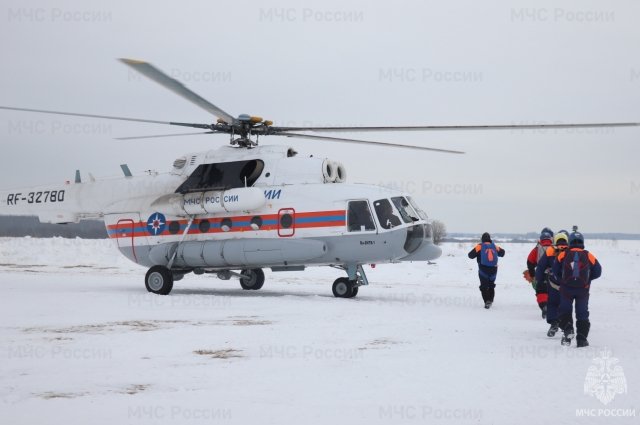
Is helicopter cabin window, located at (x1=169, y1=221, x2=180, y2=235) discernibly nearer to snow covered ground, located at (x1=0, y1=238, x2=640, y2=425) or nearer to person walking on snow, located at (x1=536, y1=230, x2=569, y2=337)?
snow covered ground, located at (x1=0, y1=238, x2=640, y2=425)

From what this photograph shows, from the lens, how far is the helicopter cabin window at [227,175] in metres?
15.9

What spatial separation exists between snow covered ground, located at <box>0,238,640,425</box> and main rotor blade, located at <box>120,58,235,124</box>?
4.17 metres

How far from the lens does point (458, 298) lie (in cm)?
1616

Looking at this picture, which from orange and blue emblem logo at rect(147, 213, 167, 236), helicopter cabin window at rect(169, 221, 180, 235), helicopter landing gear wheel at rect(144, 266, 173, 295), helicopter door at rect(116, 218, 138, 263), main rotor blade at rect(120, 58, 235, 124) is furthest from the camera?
helicopter door at rect(116, 218, 138, 263)

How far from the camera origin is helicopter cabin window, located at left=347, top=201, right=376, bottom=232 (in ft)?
48.0

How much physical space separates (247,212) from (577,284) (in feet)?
29.3

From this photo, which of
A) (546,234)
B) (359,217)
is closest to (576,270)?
(546,234)

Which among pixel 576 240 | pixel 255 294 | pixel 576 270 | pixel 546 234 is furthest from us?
pixel 255 294

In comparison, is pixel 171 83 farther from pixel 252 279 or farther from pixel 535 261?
pixel 252 279

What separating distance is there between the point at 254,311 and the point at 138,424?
744 cm

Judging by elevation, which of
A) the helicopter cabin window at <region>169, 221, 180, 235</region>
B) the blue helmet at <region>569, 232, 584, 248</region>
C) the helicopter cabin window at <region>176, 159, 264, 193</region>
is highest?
the helicopter cabin window at <region>176, 159, 264, 193</region>

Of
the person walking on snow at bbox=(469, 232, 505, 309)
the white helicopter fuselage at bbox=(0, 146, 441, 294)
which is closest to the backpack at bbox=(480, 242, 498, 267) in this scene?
the person walking on snow at bbox=(469, 232, 505, 309)

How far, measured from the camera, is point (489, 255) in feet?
45.2

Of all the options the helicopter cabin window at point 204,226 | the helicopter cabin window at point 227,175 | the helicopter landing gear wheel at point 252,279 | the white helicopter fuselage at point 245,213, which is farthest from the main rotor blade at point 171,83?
the helicopter landing gear wheel at point 252,279
